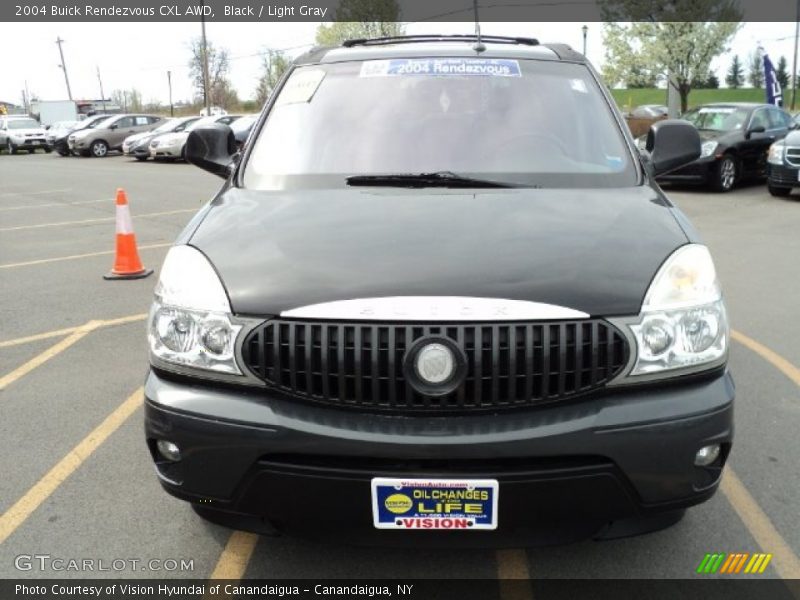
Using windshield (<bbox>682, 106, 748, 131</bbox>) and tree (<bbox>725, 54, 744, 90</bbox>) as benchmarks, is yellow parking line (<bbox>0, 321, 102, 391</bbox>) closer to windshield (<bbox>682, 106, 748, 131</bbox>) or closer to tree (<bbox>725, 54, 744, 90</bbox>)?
windshield (<bbox>682, 106, 748, 131</bbox>)

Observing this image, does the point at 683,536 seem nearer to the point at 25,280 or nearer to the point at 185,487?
the point at 185,487

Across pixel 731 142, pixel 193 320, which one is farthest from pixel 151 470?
pixel 731 142

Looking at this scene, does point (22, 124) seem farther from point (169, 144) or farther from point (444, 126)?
point (444, 126)

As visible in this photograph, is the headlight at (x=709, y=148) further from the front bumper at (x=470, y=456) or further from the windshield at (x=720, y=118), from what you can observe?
the front bumper at (x=470, y=456)

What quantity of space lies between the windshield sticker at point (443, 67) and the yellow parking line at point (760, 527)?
2099mm

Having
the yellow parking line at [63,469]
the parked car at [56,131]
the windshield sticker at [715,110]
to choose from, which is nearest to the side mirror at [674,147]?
the yellow parking line at [63,469]

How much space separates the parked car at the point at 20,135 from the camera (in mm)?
37188

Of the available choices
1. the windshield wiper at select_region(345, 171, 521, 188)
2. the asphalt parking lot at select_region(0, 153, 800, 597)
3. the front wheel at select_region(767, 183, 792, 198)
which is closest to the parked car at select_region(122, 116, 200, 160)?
the asphalt parking lot at select_region(0, 153, 800, 597)

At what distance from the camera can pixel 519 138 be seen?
3.29m

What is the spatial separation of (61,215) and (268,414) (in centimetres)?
1233

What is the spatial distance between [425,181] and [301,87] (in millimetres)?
1032

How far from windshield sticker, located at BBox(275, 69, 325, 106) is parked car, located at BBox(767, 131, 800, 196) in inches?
431

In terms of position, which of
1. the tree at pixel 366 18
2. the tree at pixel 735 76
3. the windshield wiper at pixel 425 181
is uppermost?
the tree at pixel 366 18

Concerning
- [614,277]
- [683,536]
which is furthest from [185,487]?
[683,536]
